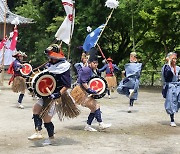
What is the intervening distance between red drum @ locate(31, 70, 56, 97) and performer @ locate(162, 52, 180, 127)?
3.49m

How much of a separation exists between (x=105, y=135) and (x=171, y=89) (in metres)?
2.24

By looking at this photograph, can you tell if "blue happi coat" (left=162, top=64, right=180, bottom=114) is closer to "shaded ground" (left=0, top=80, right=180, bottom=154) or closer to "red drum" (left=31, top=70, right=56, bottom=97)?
"shaded ground" (left=0, top=80, right=180, bottom=154)

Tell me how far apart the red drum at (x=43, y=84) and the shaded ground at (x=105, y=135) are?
0.95 meters

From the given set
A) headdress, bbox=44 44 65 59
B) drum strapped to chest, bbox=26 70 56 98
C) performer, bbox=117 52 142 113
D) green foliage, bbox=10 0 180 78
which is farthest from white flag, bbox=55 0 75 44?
green foliage, bbox=10 0 180 78

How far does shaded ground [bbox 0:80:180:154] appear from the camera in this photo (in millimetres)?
7543

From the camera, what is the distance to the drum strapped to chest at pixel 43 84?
24.9ft

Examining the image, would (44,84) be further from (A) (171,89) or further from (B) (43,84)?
(A) (171,89)

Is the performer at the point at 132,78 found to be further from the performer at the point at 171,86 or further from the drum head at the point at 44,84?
the drum head at the point at 44,84

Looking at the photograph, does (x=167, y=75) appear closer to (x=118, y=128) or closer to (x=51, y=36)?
(x=118, y=128)

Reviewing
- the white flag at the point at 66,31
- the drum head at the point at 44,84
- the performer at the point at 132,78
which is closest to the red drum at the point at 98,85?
the drum head at the point at 44,84

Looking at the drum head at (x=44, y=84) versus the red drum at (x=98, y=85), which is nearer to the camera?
the drum head at (x=44, y=84)

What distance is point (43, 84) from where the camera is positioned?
7.62 metres

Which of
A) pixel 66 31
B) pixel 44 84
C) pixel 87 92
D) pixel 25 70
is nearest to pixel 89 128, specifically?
pixel 87 92

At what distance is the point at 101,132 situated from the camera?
919cm
